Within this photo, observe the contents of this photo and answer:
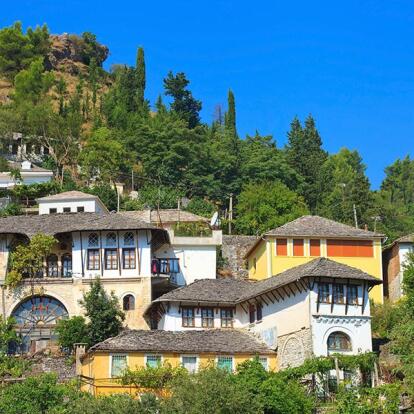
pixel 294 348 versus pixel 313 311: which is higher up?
pixel 313 311

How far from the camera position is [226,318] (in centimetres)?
5872

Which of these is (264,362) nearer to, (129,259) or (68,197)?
(129,259)

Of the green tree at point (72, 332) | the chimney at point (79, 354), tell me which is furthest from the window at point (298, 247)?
the chimney at point (79, 354)

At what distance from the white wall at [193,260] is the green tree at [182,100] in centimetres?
4368

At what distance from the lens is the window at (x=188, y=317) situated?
190 ft

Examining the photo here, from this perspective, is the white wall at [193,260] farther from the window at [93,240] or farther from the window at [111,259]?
the window at [93,240]

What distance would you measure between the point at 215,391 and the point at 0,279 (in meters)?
24.6

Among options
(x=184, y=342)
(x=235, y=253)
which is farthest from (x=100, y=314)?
(x=235, y=253)

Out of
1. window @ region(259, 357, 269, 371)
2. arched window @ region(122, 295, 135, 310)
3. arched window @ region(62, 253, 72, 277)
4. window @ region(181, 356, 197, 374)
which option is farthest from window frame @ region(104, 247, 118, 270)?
window @ region(259, 357, 269, 371)

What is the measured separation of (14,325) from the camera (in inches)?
2432

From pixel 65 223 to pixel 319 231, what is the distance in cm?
1588

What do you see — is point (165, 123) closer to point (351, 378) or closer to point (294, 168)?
point (294, 168)

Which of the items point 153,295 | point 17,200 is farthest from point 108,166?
point 153,295

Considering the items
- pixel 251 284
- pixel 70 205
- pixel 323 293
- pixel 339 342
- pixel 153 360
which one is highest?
pixel 70 205
